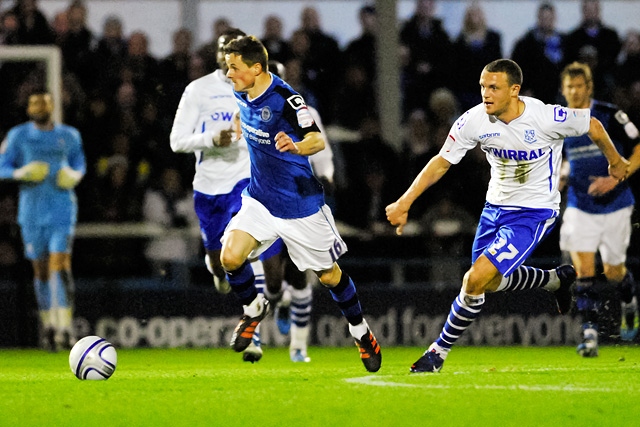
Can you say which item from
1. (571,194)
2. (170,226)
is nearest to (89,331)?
(170,226)

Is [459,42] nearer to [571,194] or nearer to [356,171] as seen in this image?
[356,171]

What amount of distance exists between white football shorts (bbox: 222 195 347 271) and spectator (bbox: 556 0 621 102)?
785 cm

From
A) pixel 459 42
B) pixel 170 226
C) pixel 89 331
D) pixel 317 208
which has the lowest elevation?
pixel 89 331

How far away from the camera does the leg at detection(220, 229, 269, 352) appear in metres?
8.41

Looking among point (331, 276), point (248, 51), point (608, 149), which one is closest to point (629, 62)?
point (608, 149)

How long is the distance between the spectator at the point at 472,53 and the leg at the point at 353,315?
7.42 metres

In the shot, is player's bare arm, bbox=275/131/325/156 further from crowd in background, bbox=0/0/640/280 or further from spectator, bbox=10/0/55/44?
spectator, bbox=10/0/55/44

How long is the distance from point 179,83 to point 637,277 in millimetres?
5701

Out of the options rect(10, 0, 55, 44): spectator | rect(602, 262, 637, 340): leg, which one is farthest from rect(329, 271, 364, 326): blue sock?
rect(10, 0, 55, 44): spectator

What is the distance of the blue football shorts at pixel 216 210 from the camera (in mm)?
10367

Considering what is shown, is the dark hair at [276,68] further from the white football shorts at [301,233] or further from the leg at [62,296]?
the leg at [62,296]

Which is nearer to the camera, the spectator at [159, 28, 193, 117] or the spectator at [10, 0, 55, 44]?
the spectator at [159, 28, 193, 117]

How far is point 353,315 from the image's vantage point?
8.31m

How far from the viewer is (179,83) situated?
14.7m
